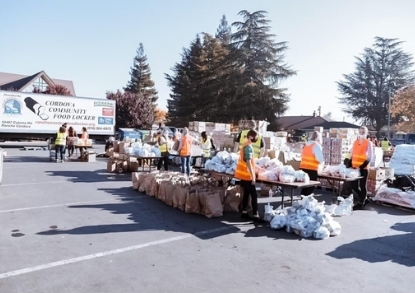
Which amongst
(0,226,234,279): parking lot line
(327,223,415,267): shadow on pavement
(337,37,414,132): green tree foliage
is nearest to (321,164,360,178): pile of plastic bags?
(327,223,415,267): shadow on pavement

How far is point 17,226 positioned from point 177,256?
3149 mm

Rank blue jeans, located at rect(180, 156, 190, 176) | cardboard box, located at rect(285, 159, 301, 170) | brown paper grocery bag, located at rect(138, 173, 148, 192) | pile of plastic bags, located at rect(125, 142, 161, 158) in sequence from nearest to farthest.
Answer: brown paper grocery bag, located at rect(138, 173, 148, 192) < cardboard box, located at rect(285, 159, 301, 170) < blue jeans, located at rect(180, 156, 190, 176) < pile of plastic bags, located at rect(125, 142, 161, 158)

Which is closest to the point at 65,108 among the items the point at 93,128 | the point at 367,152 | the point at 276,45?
the point at 93,128

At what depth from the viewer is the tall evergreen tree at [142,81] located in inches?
2307

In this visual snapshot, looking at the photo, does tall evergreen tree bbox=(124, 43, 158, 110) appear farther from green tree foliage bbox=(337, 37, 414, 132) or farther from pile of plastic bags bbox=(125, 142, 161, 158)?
pile of plastic bags bbox=(125, 142, 161, 158)

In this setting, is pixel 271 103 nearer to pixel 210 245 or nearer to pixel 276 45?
pixel 276 45

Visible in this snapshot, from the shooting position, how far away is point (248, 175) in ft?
21.7

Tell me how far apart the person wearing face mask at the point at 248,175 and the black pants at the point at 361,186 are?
9.73 ft

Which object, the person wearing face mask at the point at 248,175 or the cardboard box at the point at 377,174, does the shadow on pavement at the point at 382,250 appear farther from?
the cardboard box at the point at 377,174

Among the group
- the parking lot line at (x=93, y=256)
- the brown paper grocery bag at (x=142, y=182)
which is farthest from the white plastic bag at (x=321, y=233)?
the brown paper grocery bag at (x=142, y=182)

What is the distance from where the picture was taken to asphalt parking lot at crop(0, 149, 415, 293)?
3.93 metres

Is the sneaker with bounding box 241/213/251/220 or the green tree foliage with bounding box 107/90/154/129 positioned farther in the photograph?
the green tree foliage with bounding box 107/90/154/129

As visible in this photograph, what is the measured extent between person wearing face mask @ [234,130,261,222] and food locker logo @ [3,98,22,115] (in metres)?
20.5

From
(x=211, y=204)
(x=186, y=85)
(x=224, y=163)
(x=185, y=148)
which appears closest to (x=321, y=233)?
(x=211, y=204)
